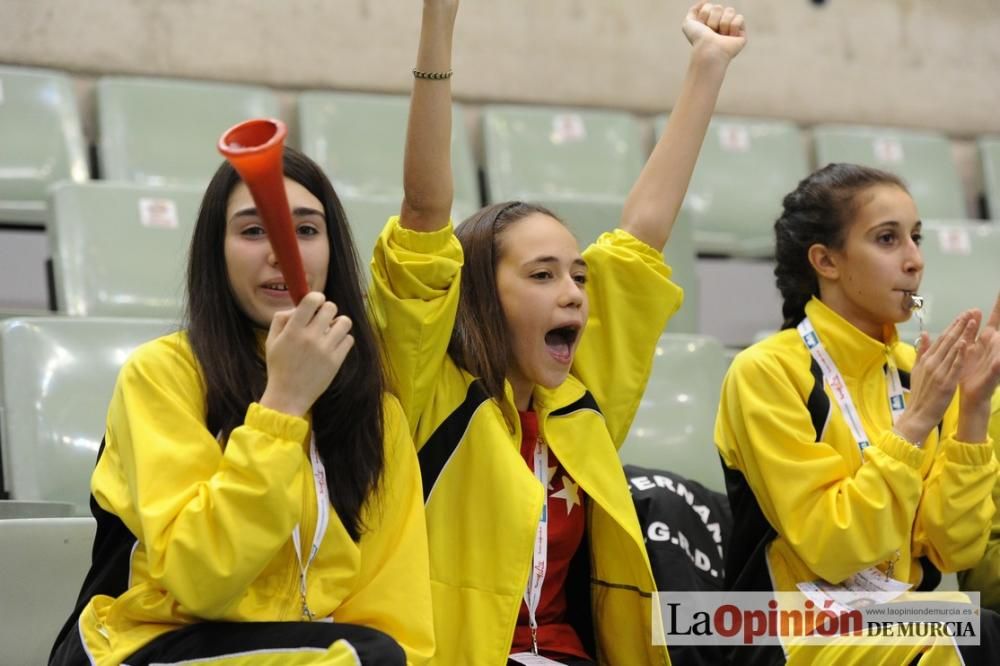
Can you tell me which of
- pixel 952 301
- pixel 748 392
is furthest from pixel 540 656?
pixel 952 301

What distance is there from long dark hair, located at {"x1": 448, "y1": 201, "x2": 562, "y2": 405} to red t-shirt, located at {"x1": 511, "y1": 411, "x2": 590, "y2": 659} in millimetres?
105

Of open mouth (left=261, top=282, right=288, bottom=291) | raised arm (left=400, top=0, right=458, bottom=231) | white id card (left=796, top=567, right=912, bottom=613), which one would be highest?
raised arm (left=400, top=0, right=458, bottom=231)

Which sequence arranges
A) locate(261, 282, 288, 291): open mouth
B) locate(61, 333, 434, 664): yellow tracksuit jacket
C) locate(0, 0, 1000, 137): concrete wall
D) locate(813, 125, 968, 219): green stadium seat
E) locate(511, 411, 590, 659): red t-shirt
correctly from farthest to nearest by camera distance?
locate(813, 125, 968, 219): green stadium seat < locate(0, 0, 1000, 137): concrete wall < locate(511, 411, 590, 659): red t-shirt < locate(261, 282, 288, 291): open mouth < locate(61, 333, 434, 664): yellow tracksuit jacket

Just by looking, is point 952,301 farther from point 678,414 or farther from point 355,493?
point 355,493

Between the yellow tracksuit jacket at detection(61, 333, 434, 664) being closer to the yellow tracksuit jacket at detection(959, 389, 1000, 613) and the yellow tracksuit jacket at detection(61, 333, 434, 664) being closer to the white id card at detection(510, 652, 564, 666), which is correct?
the white id card at detection(510, 652, 564, 666)

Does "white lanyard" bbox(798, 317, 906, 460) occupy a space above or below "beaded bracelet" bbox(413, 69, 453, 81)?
below

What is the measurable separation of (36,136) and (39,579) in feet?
7.48

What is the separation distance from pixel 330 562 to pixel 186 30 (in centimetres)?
306

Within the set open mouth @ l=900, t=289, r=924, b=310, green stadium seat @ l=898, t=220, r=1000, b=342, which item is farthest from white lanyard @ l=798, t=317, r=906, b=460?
green stadium seat @ l=898, t=220, r=1000, b=342

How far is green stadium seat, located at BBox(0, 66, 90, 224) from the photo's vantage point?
3914 mm

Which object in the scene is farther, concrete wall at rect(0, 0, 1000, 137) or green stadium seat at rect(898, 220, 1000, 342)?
concrete wall at rect(0, 0, 1000, 137)

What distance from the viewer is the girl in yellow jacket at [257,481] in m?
1.61

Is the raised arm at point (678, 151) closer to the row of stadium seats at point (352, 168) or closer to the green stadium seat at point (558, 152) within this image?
the row of stadium seats at point (352, 168)

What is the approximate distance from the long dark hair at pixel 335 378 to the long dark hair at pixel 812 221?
1022 millimetres
